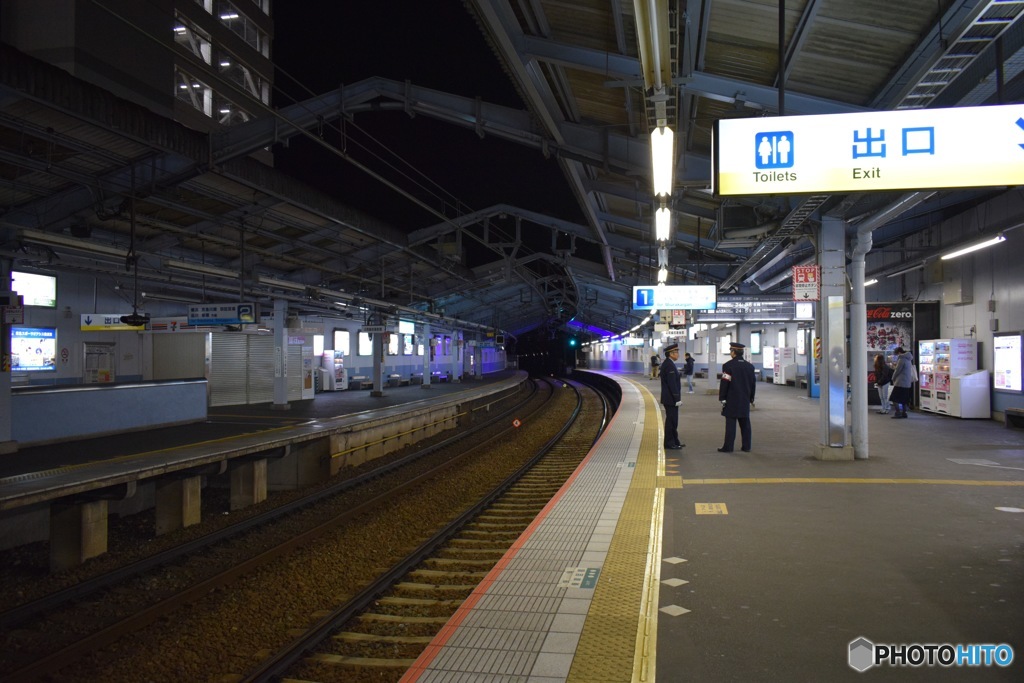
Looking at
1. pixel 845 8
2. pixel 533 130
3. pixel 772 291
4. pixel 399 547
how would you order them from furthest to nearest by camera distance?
pixel 772 291 → pixel 533 130 → pixel 399 547 → pixel 845 8

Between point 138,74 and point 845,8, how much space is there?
25.8 metres

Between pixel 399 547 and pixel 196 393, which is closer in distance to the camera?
pixel 399 547

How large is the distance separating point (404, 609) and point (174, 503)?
216 inches

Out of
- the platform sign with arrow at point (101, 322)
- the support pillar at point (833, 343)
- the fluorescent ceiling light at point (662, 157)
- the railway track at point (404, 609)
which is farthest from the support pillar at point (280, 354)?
the support pillar at point (833, 343)

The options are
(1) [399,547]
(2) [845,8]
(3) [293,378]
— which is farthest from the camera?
(3) [293,378]

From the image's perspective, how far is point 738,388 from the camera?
33.6ft

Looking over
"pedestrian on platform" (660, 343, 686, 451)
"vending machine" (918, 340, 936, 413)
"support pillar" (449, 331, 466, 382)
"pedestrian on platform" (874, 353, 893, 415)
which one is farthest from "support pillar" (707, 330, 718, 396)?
"support pillar" (449, 331, 466, 382)

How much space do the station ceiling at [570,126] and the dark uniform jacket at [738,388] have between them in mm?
2285

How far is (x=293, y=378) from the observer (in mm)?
21328

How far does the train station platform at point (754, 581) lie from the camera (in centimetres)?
345

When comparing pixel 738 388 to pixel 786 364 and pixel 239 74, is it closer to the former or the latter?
pixel 786 364

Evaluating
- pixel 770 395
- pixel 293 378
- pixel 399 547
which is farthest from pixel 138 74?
pixel 770 395

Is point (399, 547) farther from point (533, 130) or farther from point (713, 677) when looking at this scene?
point (533, 130)

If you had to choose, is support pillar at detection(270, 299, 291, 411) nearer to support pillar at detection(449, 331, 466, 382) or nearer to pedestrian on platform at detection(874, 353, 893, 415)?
pedestrian on platform at detection(874, 353, 893, 415)
